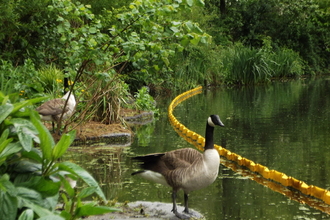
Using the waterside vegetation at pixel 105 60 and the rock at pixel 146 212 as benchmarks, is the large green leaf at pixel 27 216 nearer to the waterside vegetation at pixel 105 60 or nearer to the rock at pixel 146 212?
the waterside vegetation at pixel 105 60

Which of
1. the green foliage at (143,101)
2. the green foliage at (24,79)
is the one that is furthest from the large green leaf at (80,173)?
the green foliage at (143,101)

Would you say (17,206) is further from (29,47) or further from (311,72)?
(311,72)

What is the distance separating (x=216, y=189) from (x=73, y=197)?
18.2ft

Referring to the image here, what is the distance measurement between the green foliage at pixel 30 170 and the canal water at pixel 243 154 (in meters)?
4.32

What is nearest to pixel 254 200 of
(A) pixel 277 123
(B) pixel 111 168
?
(B) pixel 111 168

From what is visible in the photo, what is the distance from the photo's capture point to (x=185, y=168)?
6207mm

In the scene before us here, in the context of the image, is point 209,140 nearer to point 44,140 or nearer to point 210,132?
point 210,132

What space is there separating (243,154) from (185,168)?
436 cm

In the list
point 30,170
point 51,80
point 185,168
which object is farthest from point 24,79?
point 30,170

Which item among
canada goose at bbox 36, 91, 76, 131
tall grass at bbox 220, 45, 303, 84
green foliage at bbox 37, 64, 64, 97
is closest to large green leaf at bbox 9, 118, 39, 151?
canada goose at bbox 36, 91, 76, 131

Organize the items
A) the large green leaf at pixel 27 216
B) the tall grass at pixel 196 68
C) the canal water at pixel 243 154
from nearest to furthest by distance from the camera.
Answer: the large green leaf at pixel 27 216, the canal water at pixel 243 154, the tall grass at pixel 196 68

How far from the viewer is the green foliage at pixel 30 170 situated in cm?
206

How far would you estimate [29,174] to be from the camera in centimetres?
225

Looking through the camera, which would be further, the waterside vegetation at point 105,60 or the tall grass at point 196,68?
the tall grass at point 196,68
